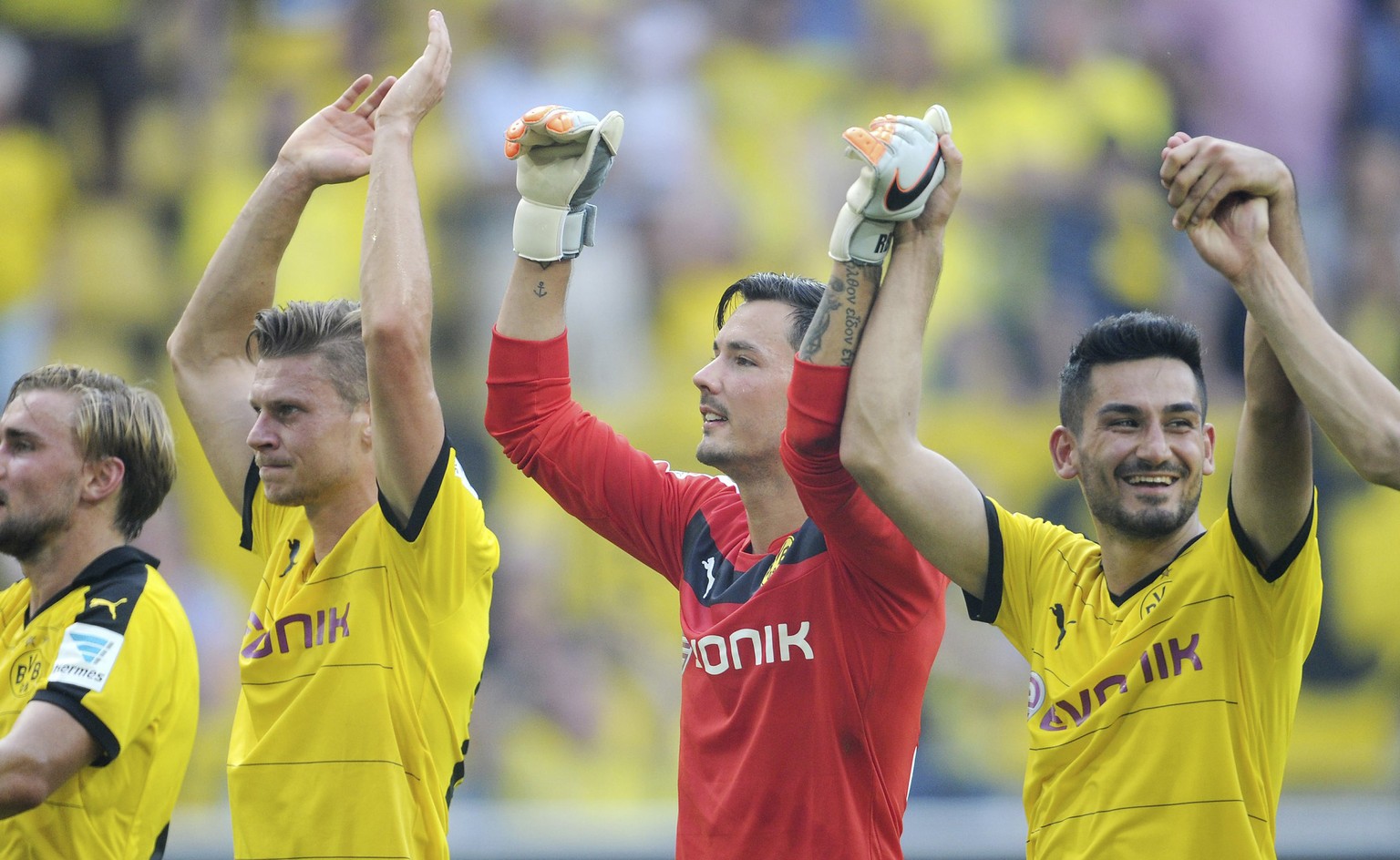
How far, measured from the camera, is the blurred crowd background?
7684 millimetres

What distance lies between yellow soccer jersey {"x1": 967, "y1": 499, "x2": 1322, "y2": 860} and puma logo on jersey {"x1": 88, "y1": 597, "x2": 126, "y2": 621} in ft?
7.78

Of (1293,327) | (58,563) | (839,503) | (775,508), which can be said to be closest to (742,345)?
(775,508)

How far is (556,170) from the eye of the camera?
3812mm

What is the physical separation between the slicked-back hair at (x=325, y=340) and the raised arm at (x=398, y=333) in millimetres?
268

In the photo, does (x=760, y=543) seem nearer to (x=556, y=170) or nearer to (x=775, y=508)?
(x=775, y=508)

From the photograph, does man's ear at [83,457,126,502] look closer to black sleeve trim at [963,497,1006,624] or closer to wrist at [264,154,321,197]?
wrist at [264,154,321,197]

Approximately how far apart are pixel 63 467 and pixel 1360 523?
6.29 meters

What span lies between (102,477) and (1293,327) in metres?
3.11

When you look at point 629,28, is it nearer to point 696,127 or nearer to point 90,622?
point 696,127

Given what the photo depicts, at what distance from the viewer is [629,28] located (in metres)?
8.62

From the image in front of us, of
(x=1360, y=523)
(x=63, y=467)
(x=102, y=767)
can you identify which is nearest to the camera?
(x=102, y=767)

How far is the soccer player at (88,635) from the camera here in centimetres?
368

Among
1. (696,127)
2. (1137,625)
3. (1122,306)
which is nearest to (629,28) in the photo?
(696,127)

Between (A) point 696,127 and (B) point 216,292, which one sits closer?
(B) point 216,292
